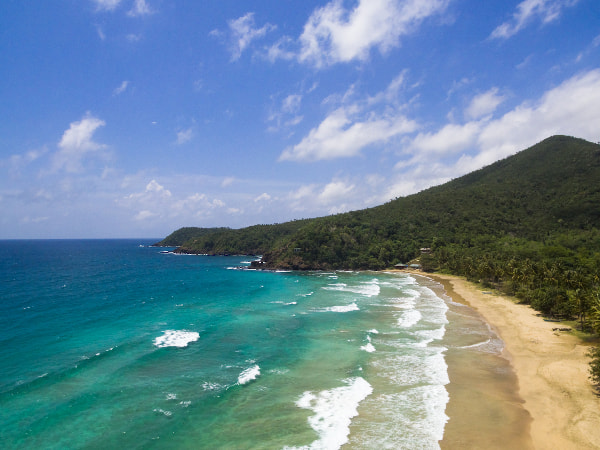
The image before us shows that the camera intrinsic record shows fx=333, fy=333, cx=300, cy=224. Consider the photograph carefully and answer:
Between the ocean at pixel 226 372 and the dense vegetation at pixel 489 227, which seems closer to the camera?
the ocean at pixel 226 372

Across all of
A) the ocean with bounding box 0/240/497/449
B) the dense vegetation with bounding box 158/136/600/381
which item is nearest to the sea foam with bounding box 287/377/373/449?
the ocean with bounding box 0/240/497/449

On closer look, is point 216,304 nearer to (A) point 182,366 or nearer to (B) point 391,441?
(A) point 182,366

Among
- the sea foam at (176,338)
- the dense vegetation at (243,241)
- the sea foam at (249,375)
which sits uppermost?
the dense vegetation at (243,241)

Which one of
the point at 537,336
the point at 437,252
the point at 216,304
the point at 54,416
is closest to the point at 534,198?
the point at 437,252

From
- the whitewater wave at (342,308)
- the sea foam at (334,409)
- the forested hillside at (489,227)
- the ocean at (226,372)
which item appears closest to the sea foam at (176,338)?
the ocean at (226,372)

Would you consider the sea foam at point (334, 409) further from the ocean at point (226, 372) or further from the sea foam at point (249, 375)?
the sea foam at point (249, 375)

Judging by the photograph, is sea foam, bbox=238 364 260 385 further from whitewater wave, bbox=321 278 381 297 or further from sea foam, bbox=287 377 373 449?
whitewater wave, bbox=321 278 381 297
